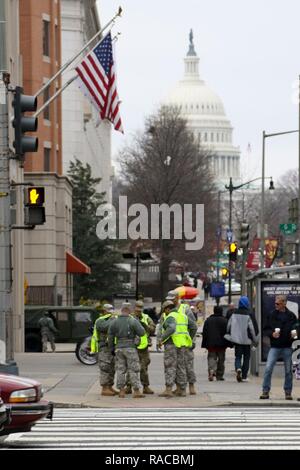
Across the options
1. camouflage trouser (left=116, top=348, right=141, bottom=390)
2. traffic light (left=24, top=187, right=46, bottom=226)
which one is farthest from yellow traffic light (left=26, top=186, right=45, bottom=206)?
camouflage trouser (left=116, top=348, right=141, bottom=390)

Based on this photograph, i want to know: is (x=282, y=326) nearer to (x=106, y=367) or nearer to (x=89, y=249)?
(x=106, y=367)

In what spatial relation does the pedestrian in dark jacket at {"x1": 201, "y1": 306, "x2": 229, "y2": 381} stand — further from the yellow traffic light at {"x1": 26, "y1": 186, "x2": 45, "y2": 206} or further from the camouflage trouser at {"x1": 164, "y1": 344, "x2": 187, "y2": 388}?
the yellow traffic light at {"x1": 26, "y1": 186, "x2": 45, "y2": 206}

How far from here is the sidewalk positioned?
2389 centimetres

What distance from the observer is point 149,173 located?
77875mm

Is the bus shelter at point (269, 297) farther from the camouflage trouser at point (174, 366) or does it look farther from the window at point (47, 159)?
the window at point (47, 159)

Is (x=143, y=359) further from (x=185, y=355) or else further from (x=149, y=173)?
(x=149, y=173)

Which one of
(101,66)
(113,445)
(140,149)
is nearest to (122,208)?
(140,149)

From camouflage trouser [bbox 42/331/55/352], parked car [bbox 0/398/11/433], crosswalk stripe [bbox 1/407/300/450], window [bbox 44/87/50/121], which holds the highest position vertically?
window [bbox 44/87/50/121]

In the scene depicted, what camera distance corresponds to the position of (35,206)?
2559 centimetres

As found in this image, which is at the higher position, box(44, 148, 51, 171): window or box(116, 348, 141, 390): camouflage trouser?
box(44, 148, 51, 171): window

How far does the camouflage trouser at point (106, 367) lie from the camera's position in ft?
84.9

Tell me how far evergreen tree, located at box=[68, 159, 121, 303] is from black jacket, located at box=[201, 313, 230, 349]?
41.0m

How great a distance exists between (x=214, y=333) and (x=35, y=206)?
522 centimetres

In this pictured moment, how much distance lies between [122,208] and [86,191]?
434 centimetres
